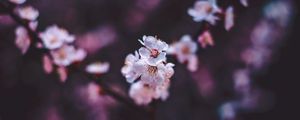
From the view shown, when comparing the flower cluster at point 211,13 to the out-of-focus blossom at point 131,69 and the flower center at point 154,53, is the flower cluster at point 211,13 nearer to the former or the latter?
the out-of-focus blossom at point 131,69

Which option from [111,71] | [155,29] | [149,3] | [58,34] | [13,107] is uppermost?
[149,3]

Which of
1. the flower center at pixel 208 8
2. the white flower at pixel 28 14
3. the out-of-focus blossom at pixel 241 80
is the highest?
the out-of-focus blossom at pixel 241 80

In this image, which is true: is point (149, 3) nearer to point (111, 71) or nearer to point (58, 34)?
point (111, 71)

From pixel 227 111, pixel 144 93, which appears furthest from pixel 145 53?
pixel 227 111

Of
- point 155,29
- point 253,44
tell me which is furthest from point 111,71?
point 253,44

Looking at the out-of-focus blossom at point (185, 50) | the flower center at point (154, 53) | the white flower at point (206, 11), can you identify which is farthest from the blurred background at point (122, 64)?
the flower center at point (154, 53)

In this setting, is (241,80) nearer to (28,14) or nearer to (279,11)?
(279,11)
